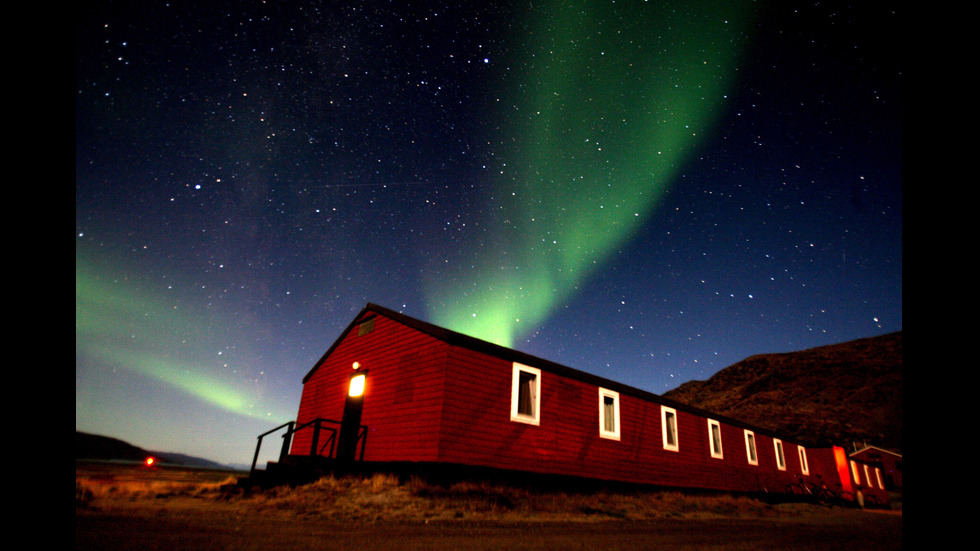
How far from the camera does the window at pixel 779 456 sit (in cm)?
2530

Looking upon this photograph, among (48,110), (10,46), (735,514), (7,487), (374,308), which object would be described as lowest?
(735,514)

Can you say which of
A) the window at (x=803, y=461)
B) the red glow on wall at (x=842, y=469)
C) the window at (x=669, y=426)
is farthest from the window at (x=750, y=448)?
the red glow on wall at (x=842, y=469)

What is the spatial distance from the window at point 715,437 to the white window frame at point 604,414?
7.28 metres

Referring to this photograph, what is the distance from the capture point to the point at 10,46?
42.3 inches

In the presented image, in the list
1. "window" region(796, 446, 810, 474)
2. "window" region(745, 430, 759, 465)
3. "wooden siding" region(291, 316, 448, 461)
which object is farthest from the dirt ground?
"window" region(796, 446, 810, 474)

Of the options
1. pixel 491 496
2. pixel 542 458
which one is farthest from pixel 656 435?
pixel 491 496

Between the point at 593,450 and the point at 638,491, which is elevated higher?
the point at 593,450

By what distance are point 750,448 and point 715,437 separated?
3.88 metres

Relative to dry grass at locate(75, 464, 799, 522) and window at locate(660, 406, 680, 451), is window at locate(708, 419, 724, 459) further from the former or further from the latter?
dry grass at locate(75, 464, 799, 522)

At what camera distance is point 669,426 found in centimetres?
1894

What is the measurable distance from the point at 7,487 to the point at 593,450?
16.2m

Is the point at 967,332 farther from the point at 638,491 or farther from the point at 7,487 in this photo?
the point at 638,491

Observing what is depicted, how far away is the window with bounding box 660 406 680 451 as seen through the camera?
1852 centimetres

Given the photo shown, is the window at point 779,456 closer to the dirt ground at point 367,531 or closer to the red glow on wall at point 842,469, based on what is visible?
the red glow on wall at point 842,469
